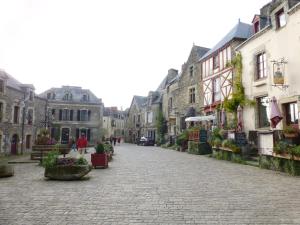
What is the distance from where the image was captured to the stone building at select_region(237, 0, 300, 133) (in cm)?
1335

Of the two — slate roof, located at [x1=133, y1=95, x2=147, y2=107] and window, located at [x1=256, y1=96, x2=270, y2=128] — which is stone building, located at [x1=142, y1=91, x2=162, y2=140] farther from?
window, located at [x1=256, y1=96, x2=270, y2=128]

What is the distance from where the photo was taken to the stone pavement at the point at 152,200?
16.3 feet

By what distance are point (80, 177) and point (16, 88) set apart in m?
18.8

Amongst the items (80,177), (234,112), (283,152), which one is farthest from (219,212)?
(234,112)

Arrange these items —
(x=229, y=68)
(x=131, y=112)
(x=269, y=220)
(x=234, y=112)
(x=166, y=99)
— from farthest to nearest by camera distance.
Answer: (x=131, y=112) → (x=166, y=99) → (x=229, y=68) → (x=234, y=112) → (x=269, y=220)

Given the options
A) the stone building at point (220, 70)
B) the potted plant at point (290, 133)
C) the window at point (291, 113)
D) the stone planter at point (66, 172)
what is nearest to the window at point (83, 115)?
the stone building at point (220, 70)

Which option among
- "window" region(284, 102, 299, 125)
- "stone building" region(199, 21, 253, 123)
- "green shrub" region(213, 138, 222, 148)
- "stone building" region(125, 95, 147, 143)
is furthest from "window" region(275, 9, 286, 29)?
"stone building" region(125, 95, 147, 143)

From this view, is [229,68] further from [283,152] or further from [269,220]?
[269,220]

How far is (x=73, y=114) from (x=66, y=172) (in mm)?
34127

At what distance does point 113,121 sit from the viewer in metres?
69.2

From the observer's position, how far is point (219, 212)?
210 inches

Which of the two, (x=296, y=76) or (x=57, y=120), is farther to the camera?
(x=57, y=120)

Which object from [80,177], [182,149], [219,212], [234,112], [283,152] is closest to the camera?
[219,212]

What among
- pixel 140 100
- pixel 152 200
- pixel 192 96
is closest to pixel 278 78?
pixel 152 200
